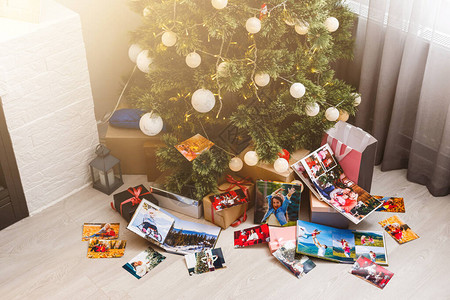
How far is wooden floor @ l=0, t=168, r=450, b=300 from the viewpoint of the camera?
2.03 meters

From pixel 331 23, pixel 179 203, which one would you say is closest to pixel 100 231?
pixel 179 203

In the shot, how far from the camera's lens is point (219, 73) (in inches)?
80.4

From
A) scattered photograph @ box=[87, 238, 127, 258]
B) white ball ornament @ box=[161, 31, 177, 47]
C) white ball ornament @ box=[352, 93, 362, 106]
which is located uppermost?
white ball ornament @ box=[161, 31, 177, 47]

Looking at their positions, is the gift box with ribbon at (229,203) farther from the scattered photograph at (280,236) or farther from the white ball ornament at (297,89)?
the white ball ornament at (297,89)

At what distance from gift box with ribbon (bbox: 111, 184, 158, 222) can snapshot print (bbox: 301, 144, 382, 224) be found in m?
0.76

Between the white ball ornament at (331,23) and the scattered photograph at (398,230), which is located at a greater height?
the white ball ornament at (331,23)

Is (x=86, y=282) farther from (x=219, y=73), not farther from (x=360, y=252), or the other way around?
(x=360, y=252)

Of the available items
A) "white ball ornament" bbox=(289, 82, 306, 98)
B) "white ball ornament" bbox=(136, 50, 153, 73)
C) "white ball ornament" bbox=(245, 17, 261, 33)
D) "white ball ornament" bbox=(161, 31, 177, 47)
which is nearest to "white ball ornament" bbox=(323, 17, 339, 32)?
"white ball ornament" bbox=(289, 82, 306, 98)

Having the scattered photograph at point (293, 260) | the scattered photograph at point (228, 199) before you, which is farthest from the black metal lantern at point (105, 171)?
the scattered photograph at point (293, 260)

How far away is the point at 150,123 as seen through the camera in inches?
89.8

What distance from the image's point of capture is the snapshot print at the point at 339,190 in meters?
2.25

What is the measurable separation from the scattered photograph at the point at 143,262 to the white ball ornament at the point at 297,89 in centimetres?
89

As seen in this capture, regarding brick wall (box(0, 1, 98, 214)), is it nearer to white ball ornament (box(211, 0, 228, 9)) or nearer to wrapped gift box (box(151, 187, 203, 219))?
wrapped gift box (box(151, 187, 203, 219))

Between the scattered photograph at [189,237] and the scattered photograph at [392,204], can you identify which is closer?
the scattered photograph at [189,237]
